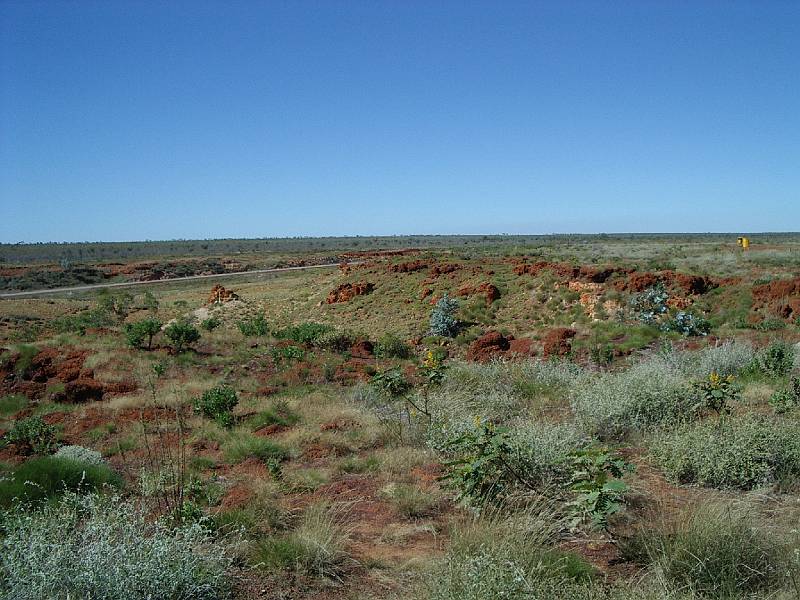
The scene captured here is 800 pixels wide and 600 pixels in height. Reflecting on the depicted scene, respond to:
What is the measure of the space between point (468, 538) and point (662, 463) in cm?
257

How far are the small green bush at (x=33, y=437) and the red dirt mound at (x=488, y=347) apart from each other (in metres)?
11.6

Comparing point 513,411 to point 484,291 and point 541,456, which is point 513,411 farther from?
point 484,291

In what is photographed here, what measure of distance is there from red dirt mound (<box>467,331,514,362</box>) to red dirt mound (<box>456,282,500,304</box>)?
17.3ft

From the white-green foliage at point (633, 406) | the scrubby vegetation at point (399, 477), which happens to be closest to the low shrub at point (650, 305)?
the scrubby vegetation at point (399, 477)

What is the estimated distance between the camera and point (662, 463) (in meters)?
5.23

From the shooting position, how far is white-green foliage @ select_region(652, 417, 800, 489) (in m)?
4.80

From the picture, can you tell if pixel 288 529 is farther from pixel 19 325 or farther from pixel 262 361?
pixel 19 325

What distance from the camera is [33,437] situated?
24.3 ft

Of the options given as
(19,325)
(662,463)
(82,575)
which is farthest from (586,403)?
(19,325)

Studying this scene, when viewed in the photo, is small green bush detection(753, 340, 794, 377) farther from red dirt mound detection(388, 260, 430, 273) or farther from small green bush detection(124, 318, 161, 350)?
red dirt mound detection(388, 260, 430, 273)

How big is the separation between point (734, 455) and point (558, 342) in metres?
12.2

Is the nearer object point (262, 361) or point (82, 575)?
point (82, 575)

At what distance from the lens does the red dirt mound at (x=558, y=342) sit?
639 inches

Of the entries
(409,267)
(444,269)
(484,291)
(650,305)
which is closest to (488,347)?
(650,305)
